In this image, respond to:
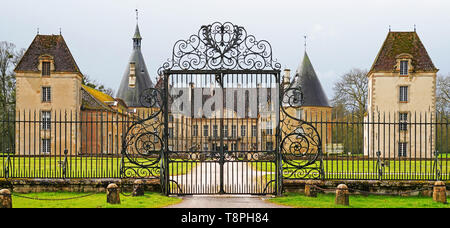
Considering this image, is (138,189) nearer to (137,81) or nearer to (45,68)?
(45,68)

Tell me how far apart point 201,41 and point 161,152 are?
241 centimetres

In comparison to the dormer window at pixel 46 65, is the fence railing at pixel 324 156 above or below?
below

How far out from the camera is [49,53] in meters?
30.4

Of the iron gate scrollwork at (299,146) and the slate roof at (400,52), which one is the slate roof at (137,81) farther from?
the iron gate scrollwork at (299,146)

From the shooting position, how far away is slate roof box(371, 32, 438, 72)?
29.9 m

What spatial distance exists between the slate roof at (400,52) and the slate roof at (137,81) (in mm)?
21465

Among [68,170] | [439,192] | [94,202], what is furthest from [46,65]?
[439,192]

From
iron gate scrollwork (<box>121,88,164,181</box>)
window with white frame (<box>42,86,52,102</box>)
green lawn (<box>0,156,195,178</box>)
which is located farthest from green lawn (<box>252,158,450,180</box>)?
window with white frame (<box>42,86,52,102</box>)

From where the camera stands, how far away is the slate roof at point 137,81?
142 feet

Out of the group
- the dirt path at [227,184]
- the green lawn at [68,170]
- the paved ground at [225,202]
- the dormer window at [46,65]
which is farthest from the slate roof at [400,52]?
the paved ground at [225,202]

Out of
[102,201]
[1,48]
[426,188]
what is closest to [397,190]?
[426,188]

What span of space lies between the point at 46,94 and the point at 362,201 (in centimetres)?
2599

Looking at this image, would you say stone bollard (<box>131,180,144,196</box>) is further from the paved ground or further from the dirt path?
the paved ground
